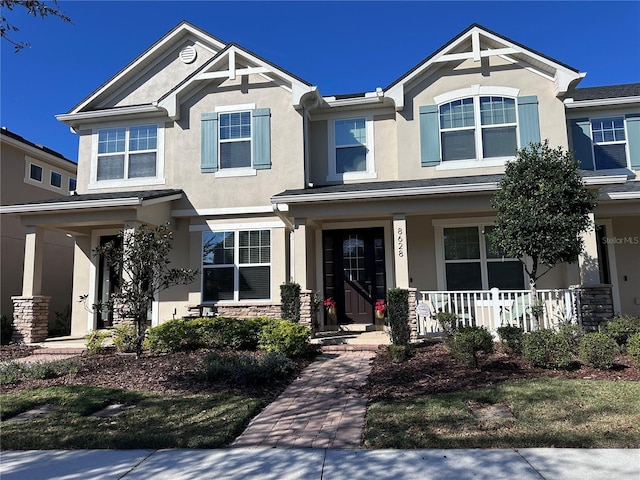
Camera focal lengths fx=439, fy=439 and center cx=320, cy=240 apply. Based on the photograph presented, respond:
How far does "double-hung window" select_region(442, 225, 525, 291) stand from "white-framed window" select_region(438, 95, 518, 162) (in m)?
1.93

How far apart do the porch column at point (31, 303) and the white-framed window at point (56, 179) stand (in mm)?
5486

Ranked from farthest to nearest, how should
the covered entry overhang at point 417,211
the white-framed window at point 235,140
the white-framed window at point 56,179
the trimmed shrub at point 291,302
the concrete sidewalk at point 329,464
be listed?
the white-framed window at point 56,179, the white-framed window at point 235,140, the trimmed shrub at point 291,302, the covered entry overhang at point 417,211, the concrete sidewalk at point 329,464

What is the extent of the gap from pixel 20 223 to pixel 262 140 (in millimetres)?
7545

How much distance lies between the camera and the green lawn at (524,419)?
4250 mm

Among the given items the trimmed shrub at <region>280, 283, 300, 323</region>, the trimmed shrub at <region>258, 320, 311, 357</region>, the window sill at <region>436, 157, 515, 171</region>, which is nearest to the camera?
the trimmed shrub at <region>258, 320, 311, 357</region>

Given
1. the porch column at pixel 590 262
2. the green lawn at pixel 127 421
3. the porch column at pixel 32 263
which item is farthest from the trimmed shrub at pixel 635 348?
the porch column at pixel 32 263

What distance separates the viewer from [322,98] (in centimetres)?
1209

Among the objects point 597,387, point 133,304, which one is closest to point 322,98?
point 133,304

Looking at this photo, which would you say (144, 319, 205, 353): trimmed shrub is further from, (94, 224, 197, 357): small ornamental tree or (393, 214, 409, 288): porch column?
(393, 214, 409, 288): porch column

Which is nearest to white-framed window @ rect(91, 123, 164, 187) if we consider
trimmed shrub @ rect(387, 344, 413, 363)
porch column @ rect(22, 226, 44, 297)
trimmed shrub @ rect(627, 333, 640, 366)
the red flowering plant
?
porch column @ rect(22, 226, 44, 297)

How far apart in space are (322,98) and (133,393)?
8.81 metres

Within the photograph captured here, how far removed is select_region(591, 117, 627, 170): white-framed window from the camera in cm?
1155

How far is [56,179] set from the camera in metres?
16.4

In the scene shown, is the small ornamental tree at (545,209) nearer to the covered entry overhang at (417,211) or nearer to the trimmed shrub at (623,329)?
the covered entry overhang at (417,211)
